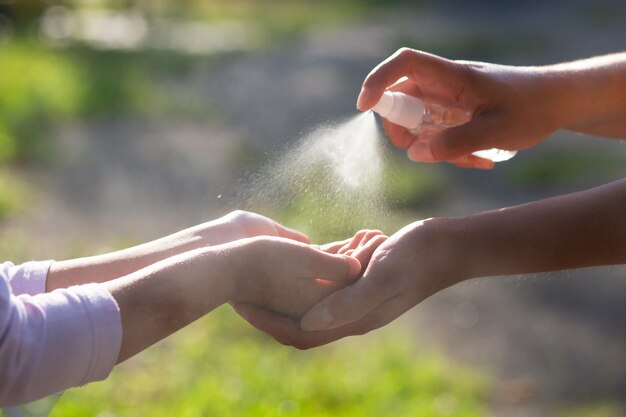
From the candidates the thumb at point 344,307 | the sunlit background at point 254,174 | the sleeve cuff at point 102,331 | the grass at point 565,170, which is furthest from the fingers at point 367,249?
the grass at point 565,170

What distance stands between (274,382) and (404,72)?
4.75 feet

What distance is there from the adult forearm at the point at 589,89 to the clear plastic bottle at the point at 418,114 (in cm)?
18

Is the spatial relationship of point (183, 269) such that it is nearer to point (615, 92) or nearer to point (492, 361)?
point (615, 92)

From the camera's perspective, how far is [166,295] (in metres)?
1.57

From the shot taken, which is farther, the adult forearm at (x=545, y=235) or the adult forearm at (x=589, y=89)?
the adult forearm at (x=589, y=89)

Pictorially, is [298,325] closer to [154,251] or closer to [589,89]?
[154,251]

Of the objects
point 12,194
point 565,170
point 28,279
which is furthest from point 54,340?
point 565,170

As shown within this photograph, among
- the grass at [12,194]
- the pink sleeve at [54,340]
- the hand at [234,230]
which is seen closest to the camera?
the pink sleeve at [54,340]

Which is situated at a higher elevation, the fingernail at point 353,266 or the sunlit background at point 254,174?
the fingernail at point 353,266

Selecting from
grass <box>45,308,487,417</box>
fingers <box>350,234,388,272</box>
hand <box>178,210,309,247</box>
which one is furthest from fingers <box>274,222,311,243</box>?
grass <box>45,308,487,417</box>

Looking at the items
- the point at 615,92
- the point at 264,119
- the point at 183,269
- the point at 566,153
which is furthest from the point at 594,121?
the point at 264,119

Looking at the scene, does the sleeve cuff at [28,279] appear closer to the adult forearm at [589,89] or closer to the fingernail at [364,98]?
the fingernail at [364,98]

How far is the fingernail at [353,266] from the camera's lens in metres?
1.79

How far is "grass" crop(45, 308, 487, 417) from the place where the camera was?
294 centimetres
